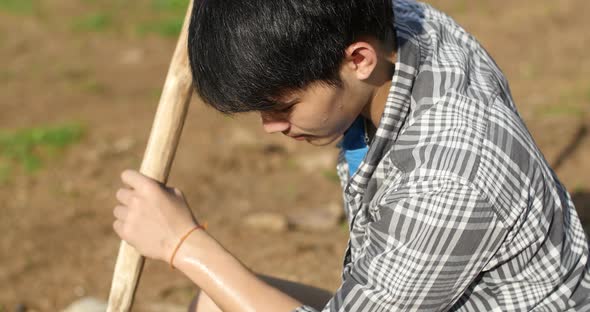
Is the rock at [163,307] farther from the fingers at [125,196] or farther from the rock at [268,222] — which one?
the fingers at [125,196]

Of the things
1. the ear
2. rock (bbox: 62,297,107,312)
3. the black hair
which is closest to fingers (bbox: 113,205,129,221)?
the black hair

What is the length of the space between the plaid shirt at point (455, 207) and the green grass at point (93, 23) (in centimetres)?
509

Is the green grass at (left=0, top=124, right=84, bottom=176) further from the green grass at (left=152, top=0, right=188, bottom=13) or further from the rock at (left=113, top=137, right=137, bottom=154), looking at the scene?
the green grass at (left=152, top=0, right=188, bottom=13)

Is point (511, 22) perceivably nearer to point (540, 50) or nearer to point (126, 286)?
point (540, 50)

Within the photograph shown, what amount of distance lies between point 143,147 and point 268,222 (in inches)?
44.4

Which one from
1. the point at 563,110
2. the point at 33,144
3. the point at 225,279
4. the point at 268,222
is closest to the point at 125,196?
the point at 225,279

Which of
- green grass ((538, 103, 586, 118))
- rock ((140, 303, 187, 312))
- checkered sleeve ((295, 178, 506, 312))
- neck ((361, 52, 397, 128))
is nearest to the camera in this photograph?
checkered sleeve ((295, 178, 506, 312))

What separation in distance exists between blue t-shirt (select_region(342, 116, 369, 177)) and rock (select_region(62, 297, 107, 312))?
1439 mm

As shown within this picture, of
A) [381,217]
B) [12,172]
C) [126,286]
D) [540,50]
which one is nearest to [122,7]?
[12,172]

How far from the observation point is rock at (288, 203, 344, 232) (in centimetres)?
401

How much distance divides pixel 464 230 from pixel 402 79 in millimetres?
380

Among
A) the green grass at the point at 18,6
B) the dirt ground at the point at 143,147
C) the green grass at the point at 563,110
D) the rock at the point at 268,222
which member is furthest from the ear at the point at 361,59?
the green grass at the point at 18,6

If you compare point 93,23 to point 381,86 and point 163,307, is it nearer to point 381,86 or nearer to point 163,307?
point 163,307

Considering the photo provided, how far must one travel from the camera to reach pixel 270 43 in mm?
1692
